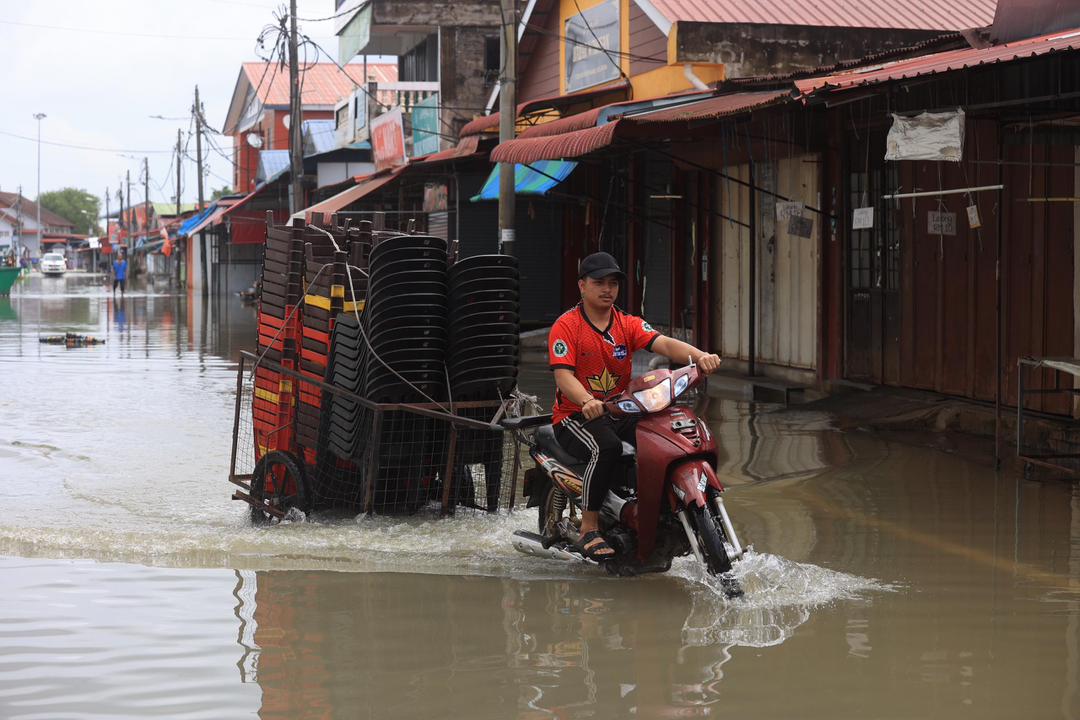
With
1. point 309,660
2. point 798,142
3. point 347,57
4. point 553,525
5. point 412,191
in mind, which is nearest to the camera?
point 309,660

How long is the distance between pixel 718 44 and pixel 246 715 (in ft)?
50.2

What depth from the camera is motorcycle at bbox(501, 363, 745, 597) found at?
596cm

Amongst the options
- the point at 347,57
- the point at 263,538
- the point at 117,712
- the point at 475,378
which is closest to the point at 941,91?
the point at 475,378

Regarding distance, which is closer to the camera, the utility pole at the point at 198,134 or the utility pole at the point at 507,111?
the utility pole at the point at 507,111

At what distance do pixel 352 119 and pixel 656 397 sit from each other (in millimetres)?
32286

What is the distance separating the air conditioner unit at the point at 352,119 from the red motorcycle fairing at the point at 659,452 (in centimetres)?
2990

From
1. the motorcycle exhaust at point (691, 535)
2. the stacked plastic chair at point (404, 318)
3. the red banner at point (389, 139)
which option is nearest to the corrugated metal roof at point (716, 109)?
the stacked plastic chair at point (404, 318)

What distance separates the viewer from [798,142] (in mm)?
14219

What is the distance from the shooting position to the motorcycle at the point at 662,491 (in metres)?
5.96

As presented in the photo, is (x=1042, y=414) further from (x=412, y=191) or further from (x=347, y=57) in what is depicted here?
(x=347, y=57)

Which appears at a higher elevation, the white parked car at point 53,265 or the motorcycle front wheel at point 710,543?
the white parked car at point 53,265

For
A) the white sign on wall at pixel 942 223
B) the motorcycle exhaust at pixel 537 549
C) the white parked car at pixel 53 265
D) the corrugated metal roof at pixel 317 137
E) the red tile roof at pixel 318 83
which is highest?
the red tile roof at pixel 318 83

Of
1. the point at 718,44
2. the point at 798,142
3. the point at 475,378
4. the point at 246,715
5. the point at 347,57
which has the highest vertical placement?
the point at 347,57

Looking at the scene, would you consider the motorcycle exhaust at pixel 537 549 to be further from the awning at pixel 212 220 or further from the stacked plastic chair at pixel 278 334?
the awning at pixel 212 220
